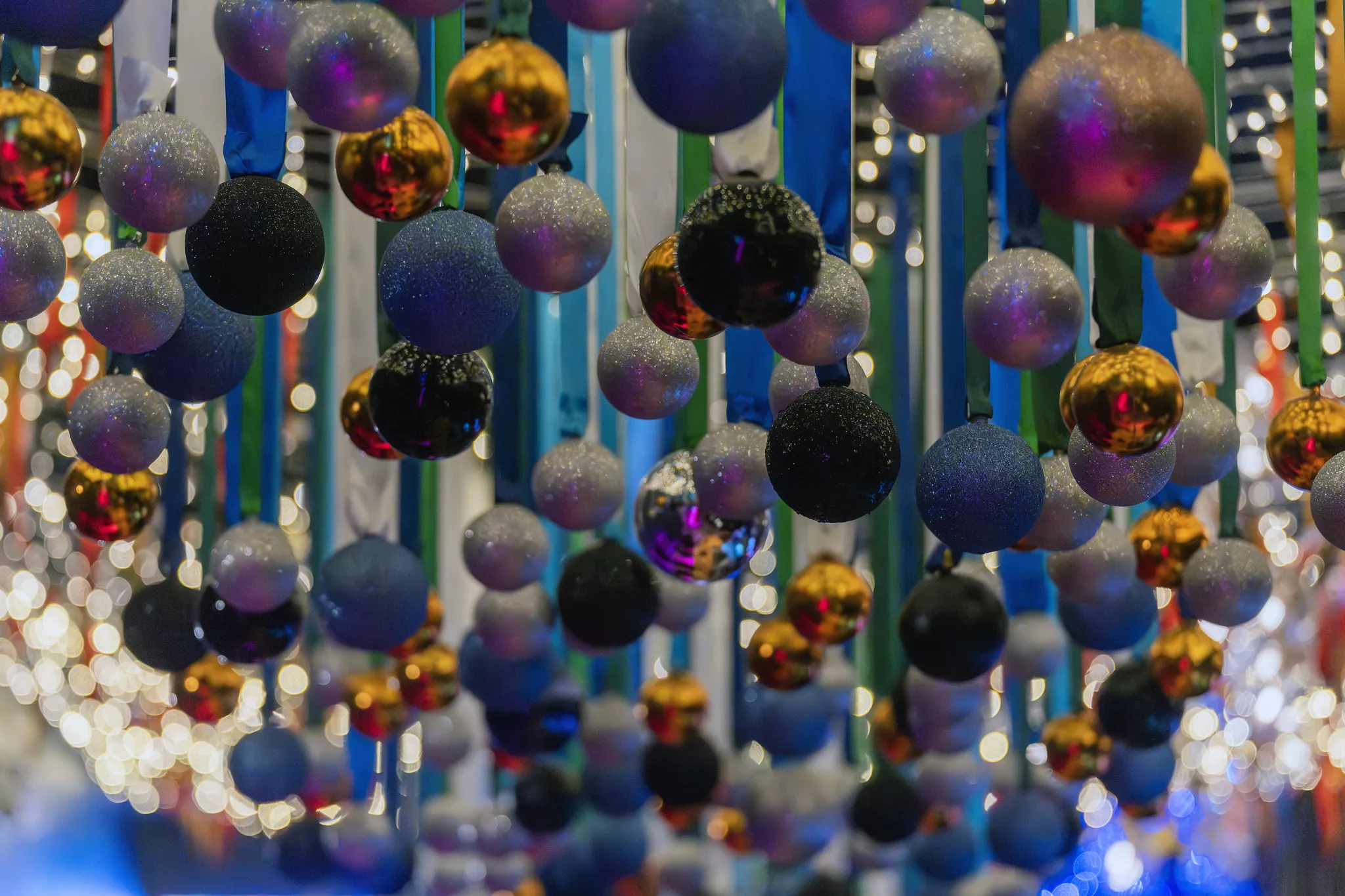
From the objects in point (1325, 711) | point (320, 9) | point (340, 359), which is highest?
point (320, 9)

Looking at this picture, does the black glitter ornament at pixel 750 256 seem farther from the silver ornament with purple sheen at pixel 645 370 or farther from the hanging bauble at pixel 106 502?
the hanging bauble at pixel 106 502

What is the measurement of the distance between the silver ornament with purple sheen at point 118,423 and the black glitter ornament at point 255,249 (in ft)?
1.50

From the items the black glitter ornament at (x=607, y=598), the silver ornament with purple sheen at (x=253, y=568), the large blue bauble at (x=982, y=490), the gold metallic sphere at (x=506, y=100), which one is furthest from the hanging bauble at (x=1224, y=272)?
the silver ornament with purple sheen at (x=253, y=568)

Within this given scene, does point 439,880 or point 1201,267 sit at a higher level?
point 1201,267

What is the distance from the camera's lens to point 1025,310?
2031 millimetres

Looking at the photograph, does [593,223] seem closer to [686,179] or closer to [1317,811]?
[686,179]

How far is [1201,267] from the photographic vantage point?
6.81 ft

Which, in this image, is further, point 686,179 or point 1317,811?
point 1317,811

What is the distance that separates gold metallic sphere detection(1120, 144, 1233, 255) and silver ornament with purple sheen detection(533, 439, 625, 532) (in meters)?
1.07

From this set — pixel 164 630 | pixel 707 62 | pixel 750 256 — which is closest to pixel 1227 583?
pixel 750 256

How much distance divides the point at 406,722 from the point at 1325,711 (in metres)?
5.12

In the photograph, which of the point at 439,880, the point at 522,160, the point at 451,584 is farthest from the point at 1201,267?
the point at 451,584

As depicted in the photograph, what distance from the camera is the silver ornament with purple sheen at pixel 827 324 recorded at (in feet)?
6.58

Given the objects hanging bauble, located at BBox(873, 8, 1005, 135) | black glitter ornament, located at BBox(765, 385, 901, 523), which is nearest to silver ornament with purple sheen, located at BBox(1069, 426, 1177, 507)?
black glitter ornament, located at BBox(765, 385, 901, 523)
